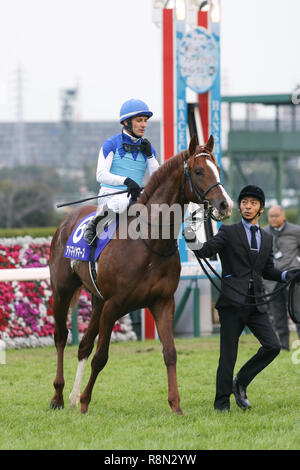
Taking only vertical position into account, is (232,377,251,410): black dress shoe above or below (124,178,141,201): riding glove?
below

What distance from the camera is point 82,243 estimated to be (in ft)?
19.9

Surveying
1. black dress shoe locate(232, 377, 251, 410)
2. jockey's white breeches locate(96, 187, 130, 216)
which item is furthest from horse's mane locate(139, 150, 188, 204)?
black dress shoe locate(232, 377, 251, 410)

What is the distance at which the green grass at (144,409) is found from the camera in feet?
15.2

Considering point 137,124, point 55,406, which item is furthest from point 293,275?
point 55,406

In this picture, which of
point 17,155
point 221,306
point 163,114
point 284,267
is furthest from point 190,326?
point 17,155

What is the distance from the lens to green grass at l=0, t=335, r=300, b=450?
15.2 ft

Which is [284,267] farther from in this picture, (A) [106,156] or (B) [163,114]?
(A) [106,156]

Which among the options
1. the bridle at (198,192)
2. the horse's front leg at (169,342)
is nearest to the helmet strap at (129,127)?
the bridle at (198,192)

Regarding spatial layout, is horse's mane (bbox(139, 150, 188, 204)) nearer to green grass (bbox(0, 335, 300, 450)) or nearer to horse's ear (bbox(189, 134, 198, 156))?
horse's ear (bbox(189, 134, 198, 156))

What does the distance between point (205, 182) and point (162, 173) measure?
392 mm

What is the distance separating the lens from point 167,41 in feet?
33.5

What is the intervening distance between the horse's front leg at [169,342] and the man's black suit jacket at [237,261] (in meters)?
0.39

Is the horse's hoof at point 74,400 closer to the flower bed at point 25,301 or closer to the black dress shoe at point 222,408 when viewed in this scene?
the black dress shoe at point 222,408

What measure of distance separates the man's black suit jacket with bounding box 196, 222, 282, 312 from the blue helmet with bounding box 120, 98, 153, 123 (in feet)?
3.30
